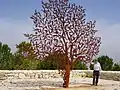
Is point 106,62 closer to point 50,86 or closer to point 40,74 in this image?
point 40,74

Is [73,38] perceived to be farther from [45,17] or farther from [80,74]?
[80,74]

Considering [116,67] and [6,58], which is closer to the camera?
[6,58]

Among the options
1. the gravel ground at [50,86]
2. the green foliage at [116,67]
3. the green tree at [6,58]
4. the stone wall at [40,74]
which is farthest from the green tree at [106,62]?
the gravel ground at [50,86]

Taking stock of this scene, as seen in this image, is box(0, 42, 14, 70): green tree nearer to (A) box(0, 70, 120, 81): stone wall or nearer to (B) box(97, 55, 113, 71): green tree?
(A) box(0, 70, 120, 81): stone wall

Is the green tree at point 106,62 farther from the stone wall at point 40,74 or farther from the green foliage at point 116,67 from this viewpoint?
the stone wall at point 40,74

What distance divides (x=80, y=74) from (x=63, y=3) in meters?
9.64

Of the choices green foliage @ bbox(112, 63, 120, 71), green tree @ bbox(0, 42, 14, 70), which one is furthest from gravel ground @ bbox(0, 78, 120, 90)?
green foliage @ bbox(112, 63, 120, 71)

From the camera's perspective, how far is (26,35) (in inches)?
613

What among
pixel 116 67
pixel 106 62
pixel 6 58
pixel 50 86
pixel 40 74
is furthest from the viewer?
pixel 106 62

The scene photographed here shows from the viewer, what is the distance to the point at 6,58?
2534cm

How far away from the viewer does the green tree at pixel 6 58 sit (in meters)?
24.7

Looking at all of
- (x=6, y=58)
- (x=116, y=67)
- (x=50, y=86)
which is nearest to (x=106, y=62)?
(x=116, y=67)

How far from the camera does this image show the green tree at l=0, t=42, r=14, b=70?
81.1 feet

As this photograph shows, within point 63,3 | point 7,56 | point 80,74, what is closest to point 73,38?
point 63,3
